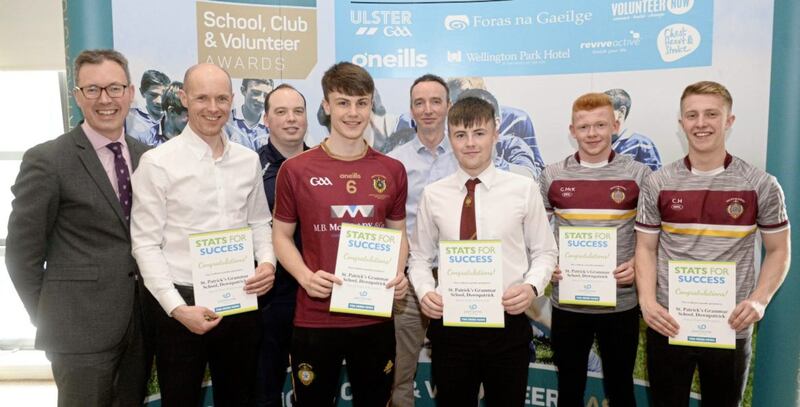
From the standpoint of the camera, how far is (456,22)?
389 cm

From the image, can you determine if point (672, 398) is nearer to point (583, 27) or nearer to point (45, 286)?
point (583, 27)

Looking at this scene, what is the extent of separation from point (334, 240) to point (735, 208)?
190 cm

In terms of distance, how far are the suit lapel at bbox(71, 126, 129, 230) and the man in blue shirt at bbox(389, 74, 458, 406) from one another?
1.67 meters

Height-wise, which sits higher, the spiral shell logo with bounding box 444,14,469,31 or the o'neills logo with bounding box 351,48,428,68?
the spiral shell logo with bounding box 444,14,469,31

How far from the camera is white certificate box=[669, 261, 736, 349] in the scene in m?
2.52

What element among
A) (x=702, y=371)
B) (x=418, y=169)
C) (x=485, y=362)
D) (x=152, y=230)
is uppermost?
(x=418, y=169)

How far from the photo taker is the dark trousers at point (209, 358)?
8.20ft

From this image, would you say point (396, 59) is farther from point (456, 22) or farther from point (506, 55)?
point (506, 55)

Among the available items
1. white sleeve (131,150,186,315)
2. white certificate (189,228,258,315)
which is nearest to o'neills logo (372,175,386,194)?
white certificate (189,228,258,315)

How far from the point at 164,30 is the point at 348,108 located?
1.90 m

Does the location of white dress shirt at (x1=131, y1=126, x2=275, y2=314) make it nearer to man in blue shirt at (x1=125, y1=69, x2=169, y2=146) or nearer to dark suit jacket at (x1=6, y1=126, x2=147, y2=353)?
dark suit jacket at (x1=6, y1=126, x2=147, y2=353)

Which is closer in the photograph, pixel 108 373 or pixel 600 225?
pixel 108 373

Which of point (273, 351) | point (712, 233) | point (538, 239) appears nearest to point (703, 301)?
point (712, 233)

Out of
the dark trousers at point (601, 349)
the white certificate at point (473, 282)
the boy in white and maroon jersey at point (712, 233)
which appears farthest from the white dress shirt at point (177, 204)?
the boy in white and maroon jersey at point (712, 233)
